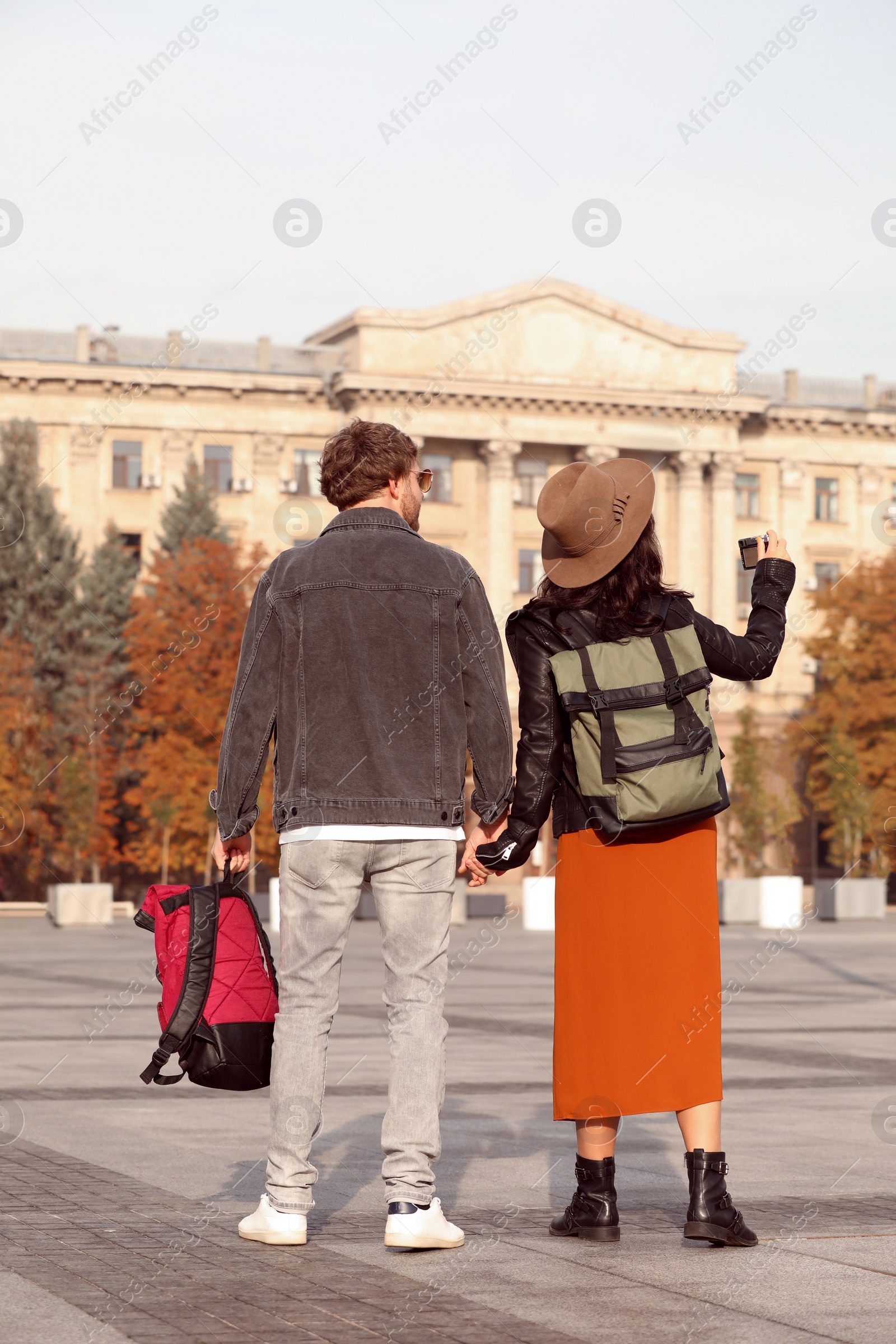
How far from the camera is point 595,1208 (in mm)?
5293

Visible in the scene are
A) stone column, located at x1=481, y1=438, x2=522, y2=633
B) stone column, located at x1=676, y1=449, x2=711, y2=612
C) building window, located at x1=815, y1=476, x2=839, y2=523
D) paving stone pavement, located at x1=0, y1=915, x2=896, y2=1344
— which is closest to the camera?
paving stone pavement, located at x1=0, y1=915, x2=896, y2=1344

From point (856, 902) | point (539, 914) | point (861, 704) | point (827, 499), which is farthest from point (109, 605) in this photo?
point (827, 499)

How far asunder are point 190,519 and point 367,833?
49.5 m

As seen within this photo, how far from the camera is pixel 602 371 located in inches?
2415

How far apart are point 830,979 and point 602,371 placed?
140ft

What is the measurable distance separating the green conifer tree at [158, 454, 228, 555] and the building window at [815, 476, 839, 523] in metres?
20.9

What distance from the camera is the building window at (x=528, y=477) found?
6128 centimetres

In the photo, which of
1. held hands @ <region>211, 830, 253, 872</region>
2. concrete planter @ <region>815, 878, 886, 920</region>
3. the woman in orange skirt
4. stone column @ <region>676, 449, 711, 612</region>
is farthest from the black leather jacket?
stone column @ <region>676, 449, 711, 612</region>

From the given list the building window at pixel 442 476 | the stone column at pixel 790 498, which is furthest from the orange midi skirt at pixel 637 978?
the stone column at pixel 790 498

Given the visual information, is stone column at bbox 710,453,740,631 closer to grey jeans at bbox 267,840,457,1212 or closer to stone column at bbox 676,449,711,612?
→ stone column at bbox 676,449,711,612

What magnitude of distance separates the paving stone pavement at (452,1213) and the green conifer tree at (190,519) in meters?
41.6

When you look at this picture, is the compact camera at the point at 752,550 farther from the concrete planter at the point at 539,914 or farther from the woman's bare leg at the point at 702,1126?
the concrete planter at the point at 539,914

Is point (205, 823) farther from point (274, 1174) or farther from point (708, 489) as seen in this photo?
point (274, 1174)

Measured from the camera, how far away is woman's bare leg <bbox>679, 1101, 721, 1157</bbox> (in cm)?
524
